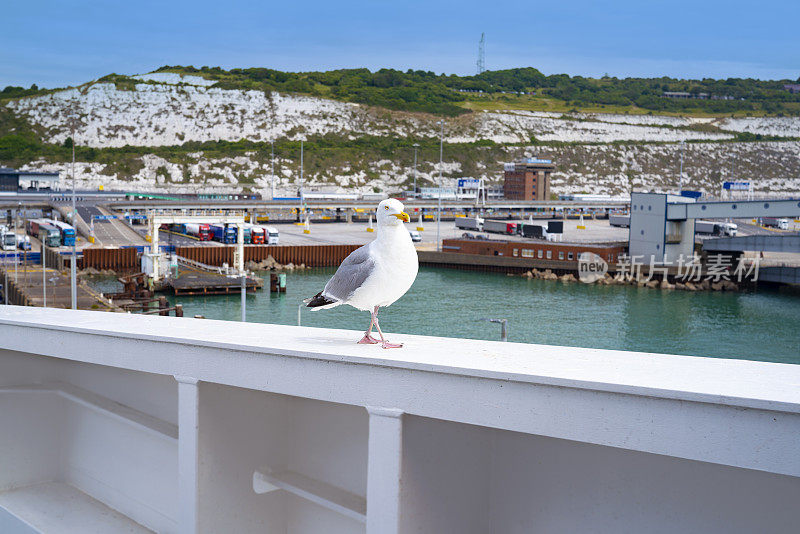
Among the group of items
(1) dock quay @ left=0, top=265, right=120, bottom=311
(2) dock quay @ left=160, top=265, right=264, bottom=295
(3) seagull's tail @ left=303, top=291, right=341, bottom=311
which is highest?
(3) seagull's tail @ left=303, top=291, right=341, bottom=311

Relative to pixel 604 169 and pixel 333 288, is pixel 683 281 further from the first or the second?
pixel 604 169

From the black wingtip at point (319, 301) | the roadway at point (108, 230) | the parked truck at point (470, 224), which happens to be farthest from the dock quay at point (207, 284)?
the black wingtip at point (319, 301)

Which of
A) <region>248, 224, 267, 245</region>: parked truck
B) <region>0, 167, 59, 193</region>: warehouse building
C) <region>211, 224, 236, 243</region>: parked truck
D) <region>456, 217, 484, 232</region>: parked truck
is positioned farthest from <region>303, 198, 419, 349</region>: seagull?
<region>0, 167, 59, 193</region>: warehouse building

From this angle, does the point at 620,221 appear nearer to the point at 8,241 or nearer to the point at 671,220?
the point at 671,220

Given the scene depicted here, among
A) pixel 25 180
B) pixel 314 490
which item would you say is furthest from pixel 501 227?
pixel 25 180

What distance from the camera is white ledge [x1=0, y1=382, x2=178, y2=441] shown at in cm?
466

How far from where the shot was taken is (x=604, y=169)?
111 m

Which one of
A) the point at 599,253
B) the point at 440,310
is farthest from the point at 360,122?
the point at 440,310

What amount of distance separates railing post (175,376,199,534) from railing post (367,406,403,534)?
1050mm

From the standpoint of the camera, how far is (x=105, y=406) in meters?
5.07

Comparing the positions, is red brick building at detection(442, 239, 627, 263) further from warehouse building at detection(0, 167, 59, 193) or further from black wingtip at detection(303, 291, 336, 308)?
warehouse building at detection(0, 167, 59, 193)

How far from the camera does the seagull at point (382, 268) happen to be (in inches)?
171

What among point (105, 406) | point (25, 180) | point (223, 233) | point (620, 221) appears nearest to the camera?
point (105, 406)

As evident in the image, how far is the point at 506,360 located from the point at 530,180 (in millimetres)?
91332
